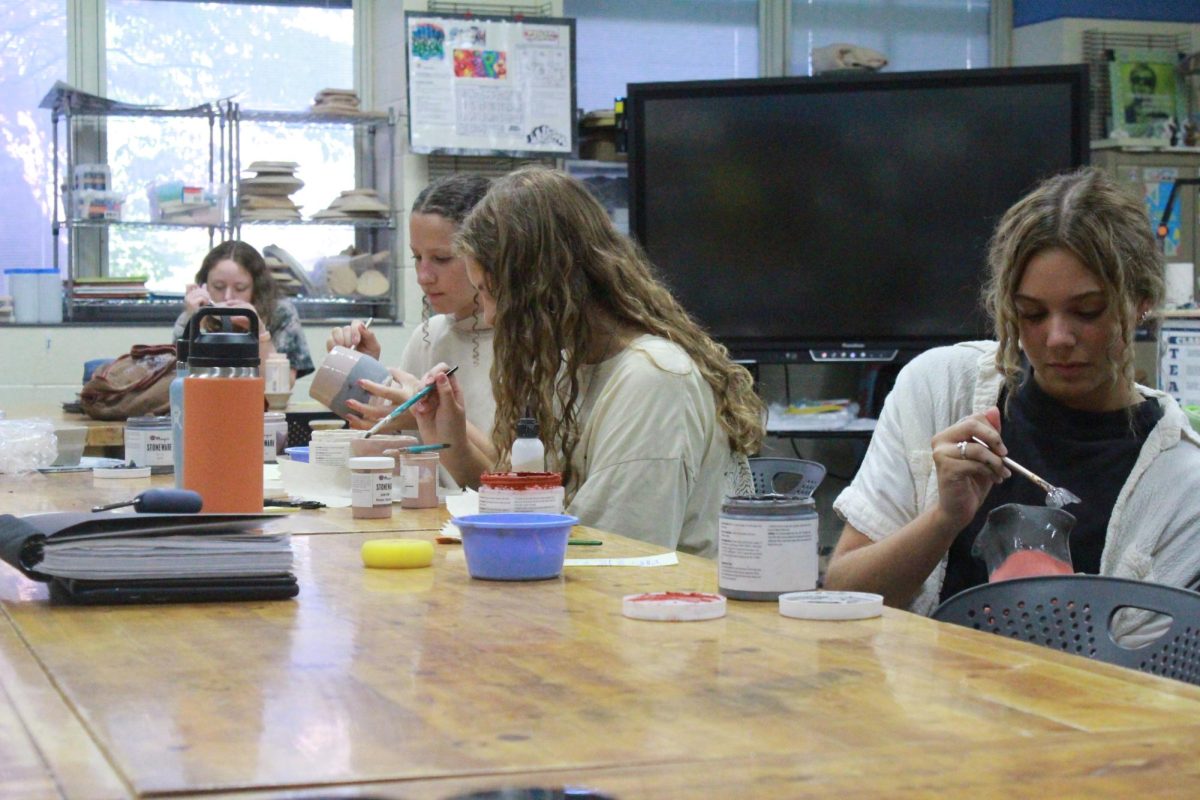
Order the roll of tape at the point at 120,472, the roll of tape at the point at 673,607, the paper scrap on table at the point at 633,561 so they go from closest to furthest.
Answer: the roll of tape at the point at 673,607, the paper scrap on table at the point at 633,561, the roll of tape at the point at 120,472

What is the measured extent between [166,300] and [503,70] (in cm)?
159

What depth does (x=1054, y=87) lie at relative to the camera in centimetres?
557

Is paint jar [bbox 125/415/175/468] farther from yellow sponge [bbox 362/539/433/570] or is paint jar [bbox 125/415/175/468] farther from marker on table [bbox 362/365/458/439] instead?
yellow sponge [bbox 362/539/433/570]

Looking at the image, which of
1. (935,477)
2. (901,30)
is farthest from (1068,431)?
(901,30)

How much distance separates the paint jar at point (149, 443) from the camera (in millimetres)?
2785

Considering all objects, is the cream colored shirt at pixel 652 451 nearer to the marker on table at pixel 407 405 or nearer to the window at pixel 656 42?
the marker on table at pixel 407 405

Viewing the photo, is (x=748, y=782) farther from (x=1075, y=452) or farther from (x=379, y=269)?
(x=379, y=269)

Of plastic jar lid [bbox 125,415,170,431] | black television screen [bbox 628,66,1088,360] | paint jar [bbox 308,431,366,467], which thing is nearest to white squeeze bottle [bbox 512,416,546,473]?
paint jar [bbox 308,431,366,467]

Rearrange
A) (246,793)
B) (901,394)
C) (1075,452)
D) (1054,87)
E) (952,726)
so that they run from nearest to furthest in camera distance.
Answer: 1. (246,793)
2. (952,726)
3. (1075,452)
4. (901,394)
5. (1054,87)

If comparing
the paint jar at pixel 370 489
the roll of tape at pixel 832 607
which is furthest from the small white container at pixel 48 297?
the roll of tape at pixel 832 607

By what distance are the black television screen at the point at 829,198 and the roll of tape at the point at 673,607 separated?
4.38 m

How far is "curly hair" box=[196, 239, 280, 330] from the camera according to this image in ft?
17.1

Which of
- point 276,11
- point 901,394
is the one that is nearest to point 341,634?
point 901,394

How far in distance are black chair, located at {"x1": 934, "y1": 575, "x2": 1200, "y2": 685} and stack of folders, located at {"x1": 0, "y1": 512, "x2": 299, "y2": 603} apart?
0.66 meters
